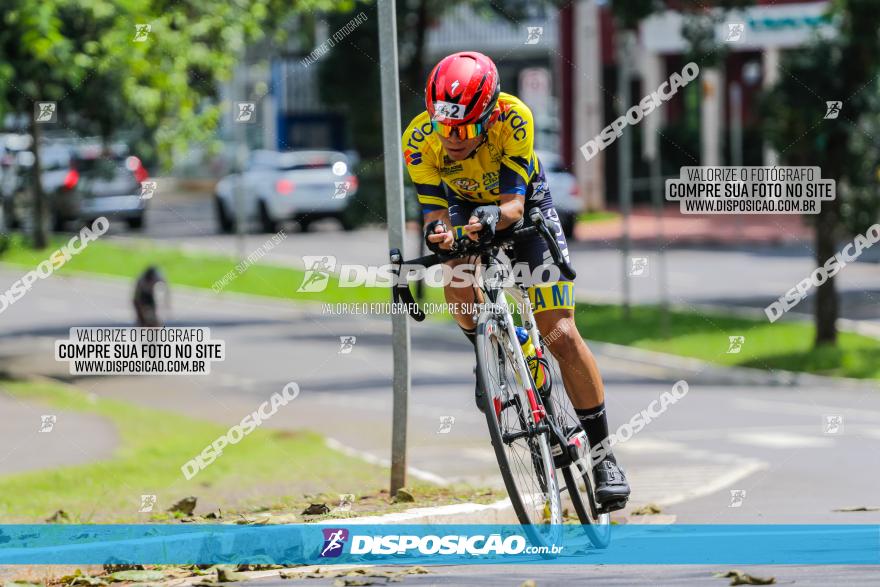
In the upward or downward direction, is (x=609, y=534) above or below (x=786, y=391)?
above

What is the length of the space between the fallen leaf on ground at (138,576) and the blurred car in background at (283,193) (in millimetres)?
26872

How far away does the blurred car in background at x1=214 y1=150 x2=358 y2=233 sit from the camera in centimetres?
3509

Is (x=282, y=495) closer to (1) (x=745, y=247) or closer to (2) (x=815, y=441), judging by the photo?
(2) (x=815, y=441)

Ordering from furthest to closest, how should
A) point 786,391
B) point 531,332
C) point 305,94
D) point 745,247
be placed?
1. point 305,94
2. point 745,247
3. point 786,391
4. point 531,332

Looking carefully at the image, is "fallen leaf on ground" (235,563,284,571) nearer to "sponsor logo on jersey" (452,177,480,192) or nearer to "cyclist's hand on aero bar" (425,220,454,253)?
"cyclist's hand on aero bar" (425,220,454,253)

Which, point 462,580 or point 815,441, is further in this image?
point 815,441

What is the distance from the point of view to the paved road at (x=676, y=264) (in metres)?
25.7

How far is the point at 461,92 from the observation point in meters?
6.58

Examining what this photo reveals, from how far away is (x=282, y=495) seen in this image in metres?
9.88

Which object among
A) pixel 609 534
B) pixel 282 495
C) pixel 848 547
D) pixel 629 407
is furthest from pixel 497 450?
pixel 629 407

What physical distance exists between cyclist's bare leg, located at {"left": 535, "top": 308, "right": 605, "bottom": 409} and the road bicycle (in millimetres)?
57

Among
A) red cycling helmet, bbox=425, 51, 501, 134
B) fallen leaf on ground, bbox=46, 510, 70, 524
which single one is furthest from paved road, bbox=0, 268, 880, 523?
fallen leaf on ground, bbox=46, 510, 70, 524

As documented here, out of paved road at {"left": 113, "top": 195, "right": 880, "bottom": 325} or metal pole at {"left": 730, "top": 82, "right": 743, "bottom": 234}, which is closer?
paved road at {"left": 113, "top": 195, "right": 880, "bottom": 325}

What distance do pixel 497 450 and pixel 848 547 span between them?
1732 mm
